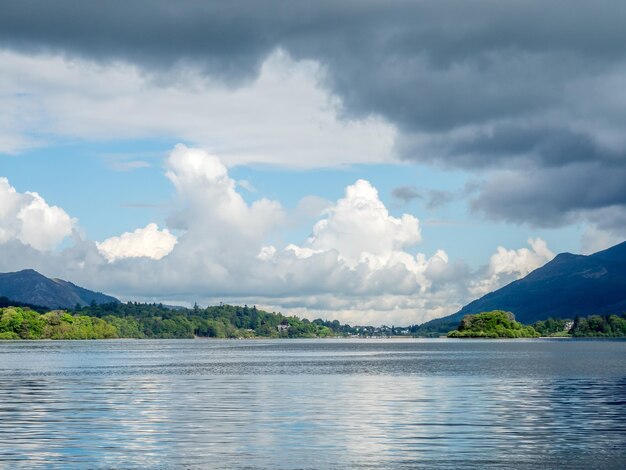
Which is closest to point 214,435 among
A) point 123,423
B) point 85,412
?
point 123,423

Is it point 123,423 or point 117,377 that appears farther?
point 117,377

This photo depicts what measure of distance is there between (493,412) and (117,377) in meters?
72.8

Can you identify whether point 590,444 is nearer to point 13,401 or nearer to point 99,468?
point 99,468

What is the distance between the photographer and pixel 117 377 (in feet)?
447

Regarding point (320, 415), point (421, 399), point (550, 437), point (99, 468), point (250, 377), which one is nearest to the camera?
point (99, 468)

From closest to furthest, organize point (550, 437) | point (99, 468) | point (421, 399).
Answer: point (99, 468) → point (550, 437) → point (421, 399)

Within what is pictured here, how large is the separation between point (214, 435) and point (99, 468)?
14.2 metres

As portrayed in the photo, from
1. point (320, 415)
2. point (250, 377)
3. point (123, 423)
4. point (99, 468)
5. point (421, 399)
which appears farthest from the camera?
point (250, 377)

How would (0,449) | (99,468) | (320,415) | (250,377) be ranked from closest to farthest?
1. (99,468)
2. (0,449)
3. (320,415)
4. (250,377)

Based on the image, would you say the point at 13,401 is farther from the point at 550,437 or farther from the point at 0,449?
the point at 550,437

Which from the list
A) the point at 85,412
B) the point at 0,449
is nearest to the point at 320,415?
the point at 85,412

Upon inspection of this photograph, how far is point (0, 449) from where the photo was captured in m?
56.1

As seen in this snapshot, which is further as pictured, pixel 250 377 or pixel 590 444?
pixel 250 377

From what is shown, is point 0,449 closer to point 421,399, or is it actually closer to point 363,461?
point 363,461
